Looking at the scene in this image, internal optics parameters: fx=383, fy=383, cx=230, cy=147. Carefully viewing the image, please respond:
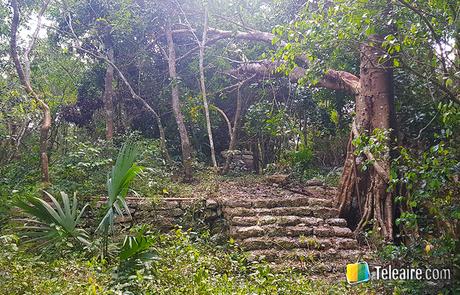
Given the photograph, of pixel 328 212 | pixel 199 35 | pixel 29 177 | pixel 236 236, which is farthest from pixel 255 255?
pixel 199 35

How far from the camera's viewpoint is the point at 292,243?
502cm

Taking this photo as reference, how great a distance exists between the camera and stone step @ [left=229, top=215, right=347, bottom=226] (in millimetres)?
5461

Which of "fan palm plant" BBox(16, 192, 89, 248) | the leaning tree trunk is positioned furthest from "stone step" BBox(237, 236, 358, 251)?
"fan palm plant" BBox(16, 192, 89, 248)

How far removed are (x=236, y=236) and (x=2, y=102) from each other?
4575 mm

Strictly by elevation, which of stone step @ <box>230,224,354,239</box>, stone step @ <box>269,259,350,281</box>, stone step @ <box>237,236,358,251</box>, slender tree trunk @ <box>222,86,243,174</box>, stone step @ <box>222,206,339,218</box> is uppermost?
slender tree trunk @ <box>222,86,243,174</box>

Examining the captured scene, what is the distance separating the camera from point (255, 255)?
474cm

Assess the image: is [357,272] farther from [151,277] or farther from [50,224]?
[50,224]

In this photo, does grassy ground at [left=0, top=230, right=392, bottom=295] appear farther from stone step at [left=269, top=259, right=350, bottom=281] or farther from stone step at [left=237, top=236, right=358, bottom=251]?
stone step at [left=237, top=236, right=358, bottom=251]

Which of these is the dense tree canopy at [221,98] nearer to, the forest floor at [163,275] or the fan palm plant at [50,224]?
the fan palm plant at [50,224]

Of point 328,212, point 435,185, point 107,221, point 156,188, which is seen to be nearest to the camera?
point 435,185

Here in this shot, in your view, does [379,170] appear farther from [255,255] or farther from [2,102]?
[2,102]

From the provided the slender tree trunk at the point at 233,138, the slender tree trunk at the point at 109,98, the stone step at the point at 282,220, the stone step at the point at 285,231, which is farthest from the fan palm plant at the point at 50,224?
the slender tree trunk at the point at 233,138

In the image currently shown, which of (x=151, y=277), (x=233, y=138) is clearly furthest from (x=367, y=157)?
(x=233, y=138)

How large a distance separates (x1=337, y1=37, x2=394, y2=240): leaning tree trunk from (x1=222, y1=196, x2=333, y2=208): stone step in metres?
0.32
